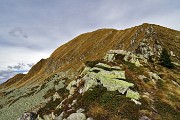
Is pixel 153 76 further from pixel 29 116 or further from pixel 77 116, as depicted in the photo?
pixel 29 116

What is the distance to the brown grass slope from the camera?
89.9 m

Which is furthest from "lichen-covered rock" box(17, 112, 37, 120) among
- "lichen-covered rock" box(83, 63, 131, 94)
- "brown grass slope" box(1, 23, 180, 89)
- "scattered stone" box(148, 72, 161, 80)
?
"brown grass slope" box(1, 23, 180, 89)

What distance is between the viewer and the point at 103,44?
370 ft

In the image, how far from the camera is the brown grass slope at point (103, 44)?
295 ft

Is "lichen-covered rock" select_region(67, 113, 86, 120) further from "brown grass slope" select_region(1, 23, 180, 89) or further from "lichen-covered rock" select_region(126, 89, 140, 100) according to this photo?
"brown grass slope" select_region(1, 23, 180, 89)

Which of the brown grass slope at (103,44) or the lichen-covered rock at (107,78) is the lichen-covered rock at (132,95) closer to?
the lichen-covered rock at (107,78)

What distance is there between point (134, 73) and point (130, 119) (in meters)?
16.2

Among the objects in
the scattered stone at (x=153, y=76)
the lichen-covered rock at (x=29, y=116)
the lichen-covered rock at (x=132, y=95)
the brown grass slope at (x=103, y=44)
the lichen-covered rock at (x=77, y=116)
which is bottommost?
the lichen-covered rock at (x=29, y=116)

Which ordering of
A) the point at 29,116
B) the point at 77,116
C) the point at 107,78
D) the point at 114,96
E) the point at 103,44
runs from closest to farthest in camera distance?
1. the point at 77,116
2. the point at 114,96
3. the point at 29,116
4. the point at 107,78
5. the point at 103,44

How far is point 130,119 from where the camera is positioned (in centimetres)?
3288

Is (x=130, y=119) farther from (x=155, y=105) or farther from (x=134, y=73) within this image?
(x=134, y=73)

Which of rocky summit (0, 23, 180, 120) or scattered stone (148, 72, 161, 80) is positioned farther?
scattered stone (148, 72, 161, 80)

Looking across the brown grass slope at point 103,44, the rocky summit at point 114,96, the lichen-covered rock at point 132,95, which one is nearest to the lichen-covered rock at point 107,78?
the rocky summit at point 114,96

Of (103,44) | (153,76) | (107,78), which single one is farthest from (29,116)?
(103,44)
